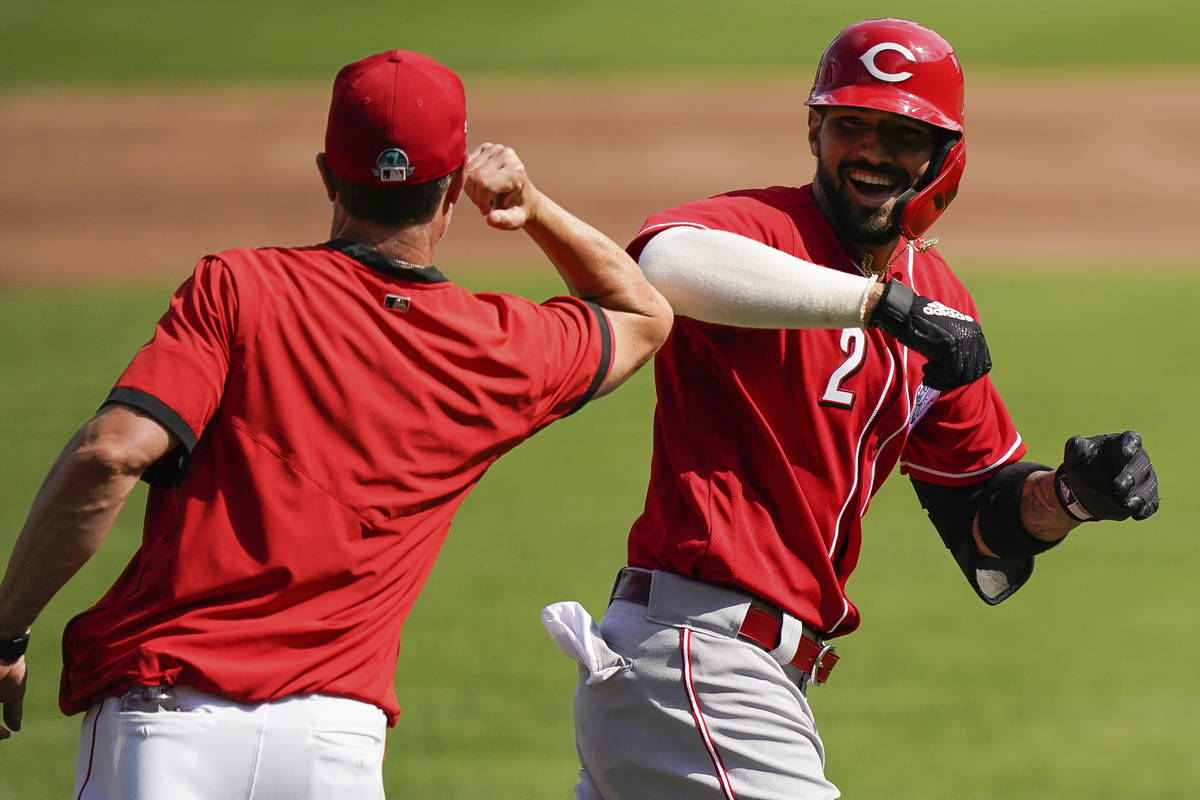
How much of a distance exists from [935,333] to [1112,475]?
31.1 inches

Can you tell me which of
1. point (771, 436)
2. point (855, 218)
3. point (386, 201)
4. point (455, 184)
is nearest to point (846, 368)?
point (771, 436)

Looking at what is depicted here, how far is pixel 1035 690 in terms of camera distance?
7312mm

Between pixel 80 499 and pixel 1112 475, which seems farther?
pixel 1112 475

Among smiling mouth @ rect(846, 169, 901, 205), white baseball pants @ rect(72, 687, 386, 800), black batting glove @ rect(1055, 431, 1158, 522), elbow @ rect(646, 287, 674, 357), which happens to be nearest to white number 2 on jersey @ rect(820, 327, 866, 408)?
smiling mouth @ rect(846, 169, 901, 205)

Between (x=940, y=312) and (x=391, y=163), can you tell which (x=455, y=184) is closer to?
(x=391, y=163)

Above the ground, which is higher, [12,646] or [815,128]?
[815,128]

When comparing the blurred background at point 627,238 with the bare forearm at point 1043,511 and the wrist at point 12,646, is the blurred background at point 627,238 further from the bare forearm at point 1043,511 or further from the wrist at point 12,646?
the wrist at point 12,646

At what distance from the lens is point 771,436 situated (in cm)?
355

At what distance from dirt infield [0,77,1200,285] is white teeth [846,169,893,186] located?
513 inches

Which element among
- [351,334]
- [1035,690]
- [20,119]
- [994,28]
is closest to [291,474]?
[351,334]

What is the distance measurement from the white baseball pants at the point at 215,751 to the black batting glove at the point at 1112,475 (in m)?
2.00

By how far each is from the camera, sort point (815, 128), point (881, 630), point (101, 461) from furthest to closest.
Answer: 1. point (881, 630)
2. point (815, 128)
3. point (101, 461)

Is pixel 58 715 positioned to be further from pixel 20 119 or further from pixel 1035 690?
pixel 20 119

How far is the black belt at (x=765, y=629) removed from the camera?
140 inches
